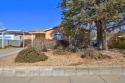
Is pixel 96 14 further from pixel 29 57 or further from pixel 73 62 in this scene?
pixel 29 57

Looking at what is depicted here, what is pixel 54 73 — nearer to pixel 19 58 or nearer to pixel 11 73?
pixel 11 73

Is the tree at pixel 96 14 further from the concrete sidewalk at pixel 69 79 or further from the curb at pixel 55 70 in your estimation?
the concrete sidewalk at pixel 69 79

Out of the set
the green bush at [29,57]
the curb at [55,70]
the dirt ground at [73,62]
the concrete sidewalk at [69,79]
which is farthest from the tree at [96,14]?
the concrete sidewalk at [69,79]

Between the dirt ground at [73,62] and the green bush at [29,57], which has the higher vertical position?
the green bush at [29,57]

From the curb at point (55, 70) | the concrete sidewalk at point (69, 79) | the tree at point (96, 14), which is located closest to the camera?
the concrete sidewalk at point (69, 79)

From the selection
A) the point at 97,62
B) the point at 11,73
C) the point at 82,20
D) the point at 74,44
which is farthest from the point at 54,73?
the point at 74,44

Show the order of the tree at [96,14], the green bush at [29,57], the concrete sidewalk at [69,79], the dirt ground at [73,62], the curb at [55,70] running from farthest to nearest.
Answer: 1. the tree at [96,14]
2. the green bush at [29,57]
3. the dirt ground at [73,62]
4. the curb at [55,70]
5. the concrete sidewalk at [69,79]

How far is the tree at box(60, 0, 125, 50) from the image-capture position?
55.9 ft

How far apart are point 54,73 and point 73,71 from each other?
0.80 meters

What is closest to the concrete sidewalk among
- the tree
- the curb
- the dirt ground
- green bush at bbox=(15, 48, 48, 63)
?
the curb

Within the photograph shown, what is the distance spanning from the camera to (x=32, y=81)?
34.0 feet

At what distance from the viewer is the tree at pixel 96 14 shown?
17.0 metres

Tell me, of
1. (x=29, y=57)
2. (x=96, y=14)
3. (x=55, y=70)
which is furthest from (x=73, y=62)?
(x=96, y=14)

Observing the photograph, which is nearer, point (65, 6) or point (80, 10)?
point (80, 10)
